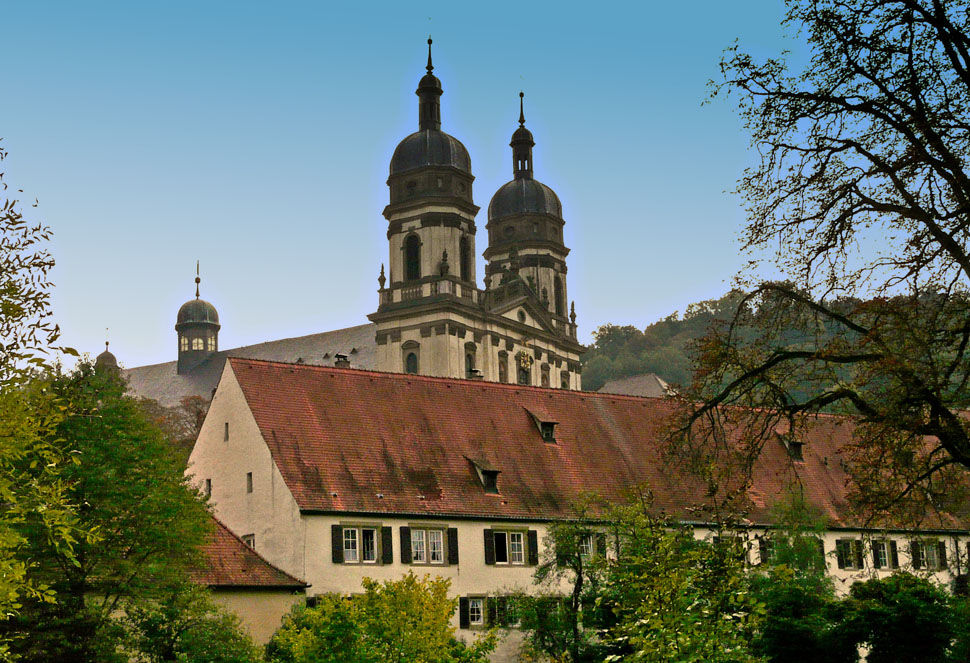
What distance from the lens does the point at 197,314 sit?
12988 cm

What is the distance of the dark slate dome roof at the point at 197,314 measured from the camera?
129500mm

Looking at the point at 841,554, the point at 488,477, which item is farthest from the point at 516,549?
the point at 841,554

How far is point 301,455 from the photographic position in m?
44.1

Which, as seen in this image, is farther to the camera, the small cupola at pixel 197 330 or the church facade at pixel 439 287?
the small cupola at pixel 197 330

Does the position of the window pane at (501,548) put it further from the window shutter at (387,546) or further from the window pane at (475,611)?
the window shutter at (387,546)

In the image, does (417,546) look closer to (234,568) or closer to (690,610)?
(234,568)

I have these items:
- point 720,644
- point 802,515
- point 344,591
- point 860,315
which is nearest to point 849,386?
point 860,315

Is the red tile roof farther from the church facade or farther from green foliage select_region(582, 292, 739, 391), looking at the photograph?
green foliage select_region(582, 292, 739, 391)

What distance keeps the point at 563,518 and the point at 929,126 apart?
2797 cm

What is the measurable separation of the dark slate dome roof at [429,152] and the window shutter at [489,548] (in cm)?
4840

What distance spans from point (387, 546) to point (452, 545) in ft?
7.43

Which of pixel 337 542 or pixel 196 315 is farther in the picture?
pixel 196 315

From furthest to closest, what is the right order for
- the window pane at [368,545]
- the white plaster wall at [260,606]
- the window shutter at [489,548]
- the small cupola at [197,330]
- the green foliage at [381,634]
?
the small cupola at [197,330], the window shutter at [489,548], the window pane at [368,545], the white plaster wall at [260,606], the green foliage at [381,634]

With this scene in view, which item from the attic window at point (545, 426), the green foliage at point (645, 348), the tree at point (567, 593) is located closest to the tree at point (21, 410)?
the tree at point (567, 593)
